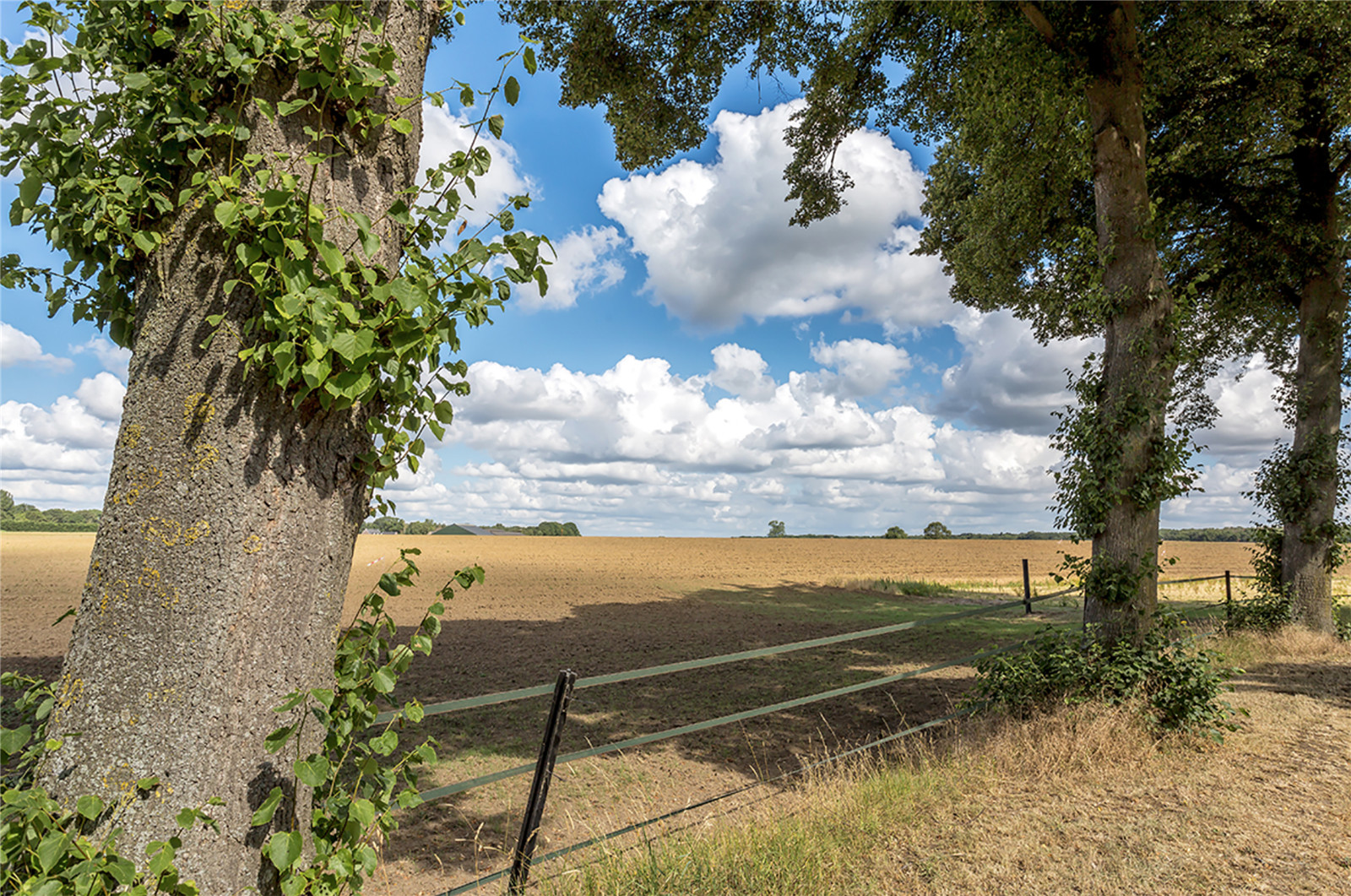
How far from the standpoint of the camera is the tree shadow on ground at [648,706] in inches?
227

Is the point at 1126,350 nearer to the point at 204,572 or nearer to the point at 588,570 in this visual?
the point at 204,572

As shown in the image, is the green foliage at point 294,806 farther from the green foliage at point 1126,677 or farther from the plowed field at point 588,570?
the green foliage at point 1126,677

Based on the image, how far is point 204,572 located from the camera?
6.28ft

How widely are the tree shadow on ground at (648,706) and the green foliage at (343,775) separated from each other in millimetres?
1044

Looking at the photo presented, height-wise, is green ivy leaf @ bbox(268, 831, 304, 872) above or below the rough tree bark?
below

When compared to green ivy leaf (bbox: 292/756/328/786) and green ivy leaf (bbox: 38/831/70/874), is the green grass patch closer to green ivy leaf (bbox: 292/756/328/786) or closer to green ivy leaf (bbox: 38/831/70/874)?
green ivy leaf (bbox: 292/756/328/786)

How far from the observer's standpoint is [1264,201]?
1051 centimetres

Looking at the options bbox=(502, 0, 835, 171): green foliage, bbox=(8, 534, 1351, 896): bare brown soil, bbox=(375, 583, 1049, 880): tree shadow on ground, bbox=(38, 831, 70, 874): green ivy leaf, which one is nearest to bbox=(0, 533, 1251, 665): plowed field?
bbox=(8, 534, 1351, 896): bare brown soil

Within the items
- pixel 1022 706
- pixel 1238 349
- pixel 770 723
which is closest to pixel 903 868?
pixel 1022 706

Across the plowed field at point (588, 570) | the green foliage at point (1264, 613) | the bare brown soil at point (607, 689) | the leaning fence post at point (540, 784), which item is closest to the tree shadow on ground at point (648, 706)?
the bare brown soil at point (607, 689)

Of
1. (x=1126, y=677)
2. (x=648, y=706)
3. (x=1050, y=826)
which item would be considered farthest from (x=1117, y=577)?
(x=648, y=706)

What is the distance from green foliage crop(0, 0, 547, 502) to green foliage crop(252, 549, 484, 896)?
647mm

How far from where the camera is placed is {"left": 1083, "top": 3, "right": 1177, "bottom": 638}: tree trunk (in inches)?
250

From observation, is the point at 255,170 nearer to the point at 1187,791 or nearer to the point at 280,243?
the point at 280,243
